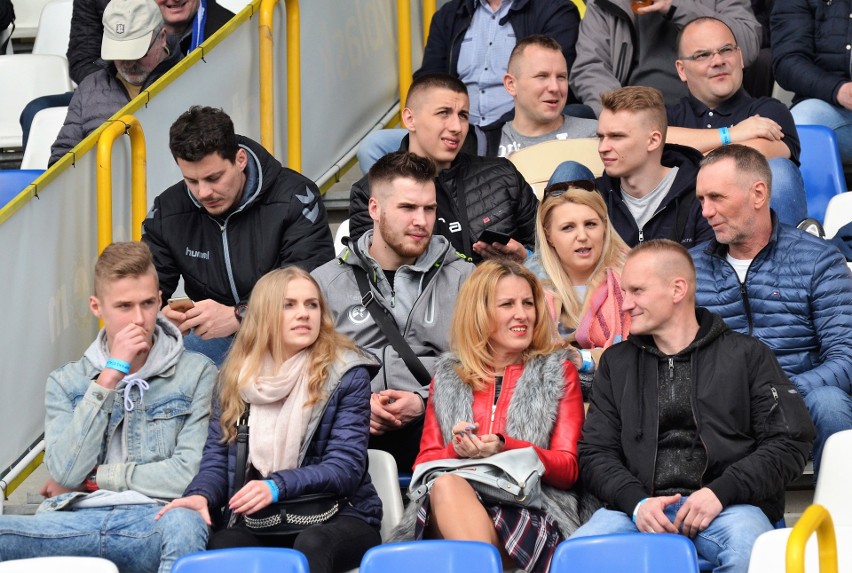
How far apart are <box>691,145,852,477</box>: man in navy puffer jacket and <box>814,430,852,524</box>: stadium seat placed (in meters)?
0.51

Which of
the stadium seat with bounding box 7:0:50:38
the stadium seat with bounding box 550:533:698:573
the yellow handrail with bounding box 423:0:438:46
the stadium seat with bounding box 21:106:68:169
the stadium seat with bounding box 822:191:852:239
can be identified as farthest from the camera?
the stadium seat with bounding box 7:0:50:38

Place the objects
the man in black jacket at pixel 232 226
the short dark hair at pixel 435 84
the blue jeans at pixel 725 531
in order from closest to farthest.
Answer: the blue jeans at pixel 725 531, the man in black jacket at pixel 232 226, the short dark hair at pixel 435 84

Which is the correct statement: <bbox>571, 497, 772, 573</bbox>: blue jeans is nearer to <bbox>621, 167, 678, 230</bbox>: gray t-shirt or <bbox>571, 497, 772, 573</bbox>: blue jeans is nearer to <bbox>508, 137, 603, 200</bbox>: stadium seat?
<bbox>621, 167, 678, 230</bbox>: gray t-shirt

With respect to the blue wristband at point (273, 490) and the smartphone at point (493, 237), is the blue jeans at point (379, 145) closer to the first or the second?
the smartphone at point (493, 237)

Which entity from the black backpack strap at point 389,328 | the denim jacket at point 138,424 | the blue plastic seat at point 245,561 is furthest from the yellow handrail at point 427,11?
the blue plastic seat at point 245,561

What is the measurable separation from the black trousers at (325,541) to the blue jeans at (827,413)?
131 cm

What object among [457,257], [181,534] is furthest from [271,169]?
[181,534]

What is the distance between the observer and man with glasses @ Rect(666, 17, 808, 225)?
555 centimetres

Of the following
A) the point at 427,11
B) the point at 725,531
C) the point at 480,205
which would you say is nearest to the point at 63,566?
the point at 725,531

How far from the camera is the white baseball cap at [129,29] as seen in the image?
19.5ft

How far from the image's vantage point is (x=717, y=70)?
578 cm

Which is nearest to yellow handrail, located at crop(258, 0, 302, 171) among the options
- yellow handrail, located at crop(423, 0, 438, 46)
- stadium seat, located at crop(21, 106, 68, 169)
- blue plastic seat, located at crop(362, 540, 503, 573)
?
yellow handrail, located at crop(423, 0, 438, 46)

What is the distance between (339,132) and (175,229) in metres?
1.67

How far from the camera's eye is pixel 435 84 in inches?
221
